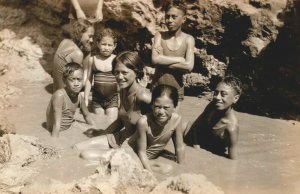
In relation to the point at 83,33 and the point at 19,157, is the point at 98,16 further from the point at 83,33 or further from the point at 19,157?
the point at 19,157

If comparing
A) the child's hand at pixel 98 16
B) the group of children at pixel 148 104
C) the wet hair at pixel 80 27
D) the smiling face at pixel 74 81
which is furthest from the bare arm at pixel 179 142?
the child's hand at pixel 98 16

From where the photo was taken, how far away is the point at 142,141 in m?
4.73

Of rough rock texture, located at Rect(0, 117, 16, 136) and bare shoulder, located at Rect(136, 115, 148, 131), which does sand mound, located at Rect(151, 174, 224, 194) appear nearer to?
bare shoulder, located at Rect(136, 115, 148, 131)

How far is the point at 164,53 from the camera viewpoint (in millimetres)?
5602

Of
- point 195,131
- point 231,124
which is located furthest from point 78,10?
point 231,124

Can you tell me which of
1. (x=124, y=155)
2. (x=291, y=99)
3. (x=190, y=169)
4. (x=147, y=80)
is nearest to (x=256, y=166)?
(x=190, y=169)

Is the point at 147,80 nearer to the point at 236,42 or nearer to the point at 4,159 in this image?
the point at 236,42

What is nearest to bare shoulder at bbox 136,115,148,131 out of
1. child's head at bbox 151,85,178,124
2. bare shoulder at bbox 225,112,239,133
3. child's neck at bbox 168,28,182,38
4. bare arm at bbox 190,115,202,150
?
child's head at bbox 151,85,178,124

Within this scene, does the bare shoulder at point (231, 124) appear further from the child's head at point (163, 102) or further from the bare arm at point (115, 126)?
the bare arm at point (115, 126)

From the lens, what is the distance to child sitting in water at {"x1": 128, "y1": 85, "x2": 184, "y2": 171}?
4.57 m

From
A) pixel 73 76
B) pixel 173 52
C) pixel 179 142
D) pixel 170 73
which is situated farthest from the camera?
pixel 170 73

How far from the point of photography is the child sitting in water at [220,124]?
192 inches

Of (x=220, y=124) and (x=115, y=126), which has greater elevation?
(x=220, y=124)

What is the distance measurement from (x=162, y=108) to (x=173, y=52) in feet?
3.82
